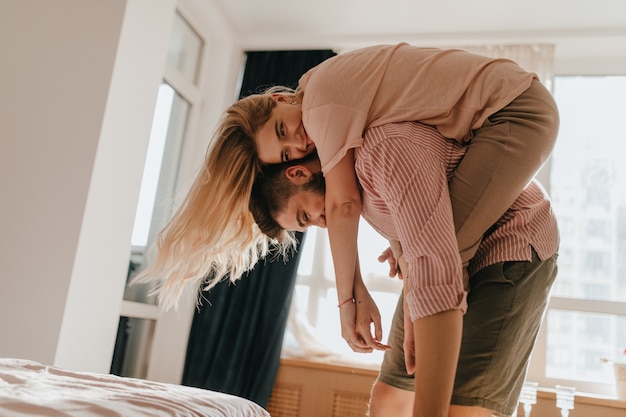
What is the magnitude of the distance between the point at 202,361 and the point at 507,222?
293 cm

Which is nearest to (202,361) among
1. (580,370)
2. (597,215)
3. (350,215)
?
(580,370)

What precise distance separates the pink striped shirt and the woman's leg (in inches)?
1.7

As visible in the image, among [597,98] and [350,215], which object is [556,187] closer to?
[597,98]

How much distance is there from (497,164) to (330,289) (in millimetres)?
2851

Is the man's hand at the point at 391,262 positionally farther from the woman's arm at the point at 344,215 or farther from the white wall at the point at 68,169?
the white wall at the point at 68,169

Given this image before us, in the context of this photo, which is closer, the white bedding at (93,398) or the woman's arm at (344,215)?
the white bedding at (93,398)

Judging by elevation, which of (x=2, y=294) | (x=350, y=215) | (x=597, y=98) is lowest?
(x=2, y=294)

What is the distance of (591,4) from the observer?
3.48m

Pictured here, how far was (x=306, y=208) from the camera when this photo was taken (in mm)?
1380

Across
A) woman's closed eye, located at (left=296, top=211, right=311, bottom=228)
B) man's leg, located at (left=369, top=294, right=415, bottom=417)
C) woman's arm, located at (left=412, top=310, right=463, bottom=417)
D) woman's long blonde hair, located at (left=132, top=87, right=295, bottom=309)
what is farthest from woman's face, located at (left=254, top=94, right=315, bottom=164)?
woman's arm, located at (left=412, top=310, right=463, bottom=417)

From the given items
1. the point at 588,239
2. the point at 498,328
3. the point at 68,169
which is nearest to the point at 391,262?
the point at 498,328

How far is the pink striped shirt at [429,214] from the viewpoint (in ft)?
2.92

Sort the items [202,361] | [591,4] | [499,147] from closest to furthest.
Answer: [499,147], [591,4], [202,361]

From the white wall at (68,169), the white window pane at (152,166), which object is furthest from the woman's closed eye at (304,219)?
the white window pane at (152,166)
